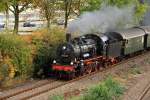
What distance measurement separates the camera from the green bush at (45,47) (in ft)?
95.1

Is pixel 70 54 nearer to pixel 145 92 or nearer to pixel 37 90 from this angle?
pixel 37 90

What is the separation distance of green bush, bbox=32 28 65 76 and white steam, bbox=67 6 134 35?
8.12ft

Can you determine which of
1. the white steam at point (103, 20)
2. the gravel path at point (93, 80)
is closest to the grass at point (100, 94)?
the gravel path at point (93, 80)

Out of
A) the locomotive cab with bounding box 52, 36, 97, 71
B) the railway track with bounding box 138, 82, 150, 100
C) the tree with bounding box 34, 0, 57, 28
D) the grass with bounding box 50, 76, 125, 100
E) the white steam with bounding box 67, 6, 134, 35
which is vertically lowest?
the railway track with bounding box 138, 82, 150, 100

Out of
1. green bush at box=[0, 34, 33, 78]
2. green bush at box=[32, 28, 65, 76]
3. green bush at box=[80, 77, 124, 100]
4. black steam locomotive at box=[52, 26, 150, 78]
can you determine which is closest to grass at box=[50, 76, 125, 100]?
green bush at box=[80, 77, 124, 100]

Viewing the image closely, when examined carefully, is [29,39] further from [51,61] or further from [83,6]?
[83,6]

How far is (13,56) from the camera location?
86.2 ft

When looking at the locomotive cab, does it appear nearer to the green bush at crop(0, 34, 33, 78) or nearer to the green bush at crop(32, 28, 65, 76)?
the green bush at crop(32, 28, 65, 76)

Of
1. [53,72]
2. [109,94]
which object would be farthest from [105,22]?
[109,94]

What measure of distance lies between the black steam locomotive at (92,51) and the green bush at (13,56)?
2.33 metres

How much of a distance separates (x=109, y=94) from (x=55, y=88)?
17.7 feet

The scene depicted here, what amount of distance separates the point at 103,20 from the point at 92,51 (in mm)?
8205

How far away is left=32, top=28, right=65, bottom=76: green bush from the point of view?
2899 centimetres

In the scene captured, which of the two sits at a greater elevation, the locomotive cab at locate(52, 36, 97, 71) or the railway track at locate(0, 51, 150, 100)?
the locomotive cab at locate(52, 36, 97, 71)
